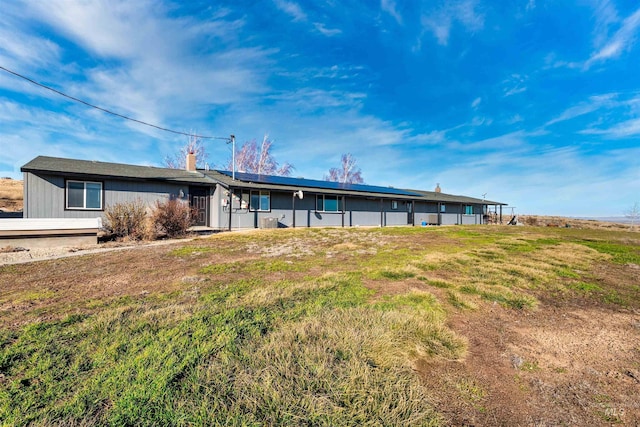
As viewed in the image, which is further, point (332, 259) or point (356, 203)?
point (356, 203)

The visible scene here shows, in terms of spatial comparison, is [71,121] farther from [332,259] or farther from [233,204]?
[332,259]

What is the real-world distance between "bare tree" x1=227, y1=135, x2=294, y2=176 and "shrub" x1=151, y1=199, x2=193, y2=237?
21925 millimetres

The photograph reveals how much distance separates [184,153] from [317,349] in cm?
3328

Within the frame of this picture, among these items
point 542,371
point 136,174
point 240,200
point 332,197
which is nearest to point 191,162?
point 136,174

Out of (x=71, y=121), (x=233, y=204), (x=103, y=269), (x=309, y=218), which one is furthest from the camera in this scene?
(x=71, y=121)

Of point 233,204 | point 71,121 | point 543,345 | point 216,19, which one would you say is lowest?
point 543,345

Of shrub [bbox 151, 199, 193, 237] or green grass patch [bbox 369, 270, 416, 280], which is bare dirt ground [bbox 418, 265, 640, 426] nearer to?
green grass patch [bbox 369, 270, 416, 280]

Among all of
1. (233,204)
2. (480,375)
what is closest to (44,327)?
(480,375)

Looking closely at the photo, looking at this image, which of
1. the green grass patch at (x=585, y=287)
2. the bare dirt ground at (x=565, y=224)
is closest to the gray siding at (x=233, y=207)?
the bare dirt ground at (x=565, y=224)

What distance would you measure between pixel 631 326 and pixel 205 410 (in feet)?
15.7

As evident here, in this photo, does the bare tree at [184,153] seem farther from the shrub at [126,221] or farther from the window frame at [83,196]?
the shrub at [126,221]

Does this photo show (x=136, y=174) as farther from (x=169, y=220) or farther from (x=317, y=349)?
(x=317, y=349)

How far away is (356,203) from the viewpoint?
779 inches

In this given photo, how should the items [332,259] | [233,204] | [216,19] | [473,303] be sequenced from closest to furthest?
[473,303] < [332,259] < [216,19] < [233,204]
